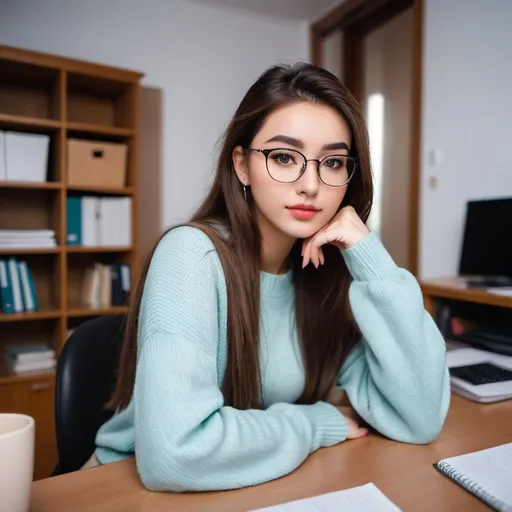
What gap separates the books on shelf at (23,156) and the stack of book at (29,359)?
0.82 meters

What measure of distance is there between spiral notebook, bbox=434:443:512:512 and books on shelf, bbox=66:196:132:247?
6.58 ft

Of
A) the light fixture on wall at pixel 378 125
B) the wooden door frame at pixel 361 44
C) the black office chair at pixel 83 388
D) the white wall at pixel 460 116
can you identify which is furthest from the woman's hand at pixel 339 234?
the light fixture on wall at pixel 378 125

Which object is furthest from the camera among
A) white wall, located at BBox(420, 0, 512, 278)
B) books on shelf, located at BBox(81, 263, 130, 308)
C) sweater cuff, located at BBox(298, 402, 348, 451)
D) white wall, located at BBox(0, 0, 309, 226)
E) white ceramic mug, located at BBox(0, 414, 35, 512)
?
white wall, located at BBox(0, 0, 309, 226)

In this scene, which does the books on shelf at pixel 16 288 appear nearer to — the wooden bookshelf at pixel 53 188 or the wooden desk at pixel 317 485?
the wooden bookshelf at pixel 53 188

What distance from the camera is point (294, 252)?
117 cm

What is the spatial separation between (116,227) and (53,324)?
2.07 ft

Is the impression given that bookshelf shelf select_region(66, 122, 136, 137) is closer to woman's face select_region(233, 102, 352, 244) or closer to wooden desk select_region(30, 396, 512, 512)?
woman's face select_region(233, 102, 352, 244)

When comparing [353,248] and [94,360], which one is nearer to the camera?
[353,248]

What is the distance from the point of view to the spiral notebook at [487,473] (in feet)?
2.03

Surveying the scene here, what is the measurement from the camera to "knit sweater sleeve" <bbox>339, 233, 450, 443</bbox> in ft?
2.70

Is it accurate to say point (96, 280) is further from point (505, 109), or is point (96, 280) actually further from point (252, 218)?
point (505, 109)

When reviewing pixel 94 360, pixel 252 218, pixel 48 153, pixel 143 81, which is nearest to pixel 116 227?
pixel 48 153

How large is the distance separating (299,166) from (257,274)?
0.79 ft

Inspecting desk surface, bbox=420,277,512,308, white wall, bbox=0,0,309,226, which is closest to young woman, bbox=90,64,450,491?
desk surface, bbox=420,277,512,308
